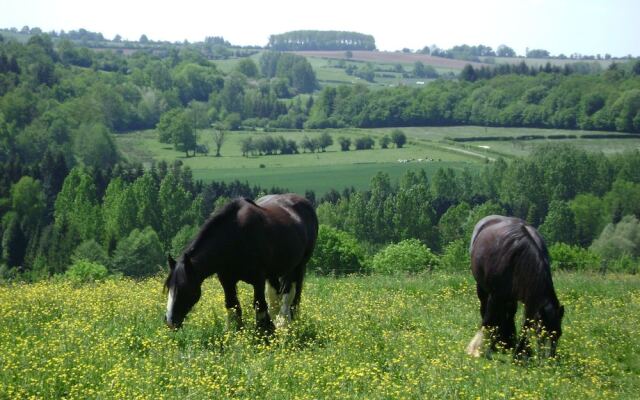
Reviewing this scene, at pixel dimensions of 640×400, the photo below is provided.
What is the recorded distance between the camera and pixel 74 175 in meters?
100

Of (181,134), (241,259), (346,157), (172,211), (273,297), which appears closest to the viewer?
(241,259)

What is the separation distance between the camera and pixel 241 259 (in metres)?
14.3

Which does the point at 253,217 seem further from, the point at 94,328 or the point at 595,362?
the point at 595,362

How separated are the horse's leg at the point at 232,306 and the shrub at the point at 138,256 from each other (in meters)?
62.1

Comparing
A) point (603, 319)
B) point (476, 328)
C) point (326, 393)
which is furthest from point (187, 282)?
point (603, 319)

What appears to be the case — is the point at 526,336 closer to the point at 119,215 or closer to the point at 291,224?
the point at 291,224

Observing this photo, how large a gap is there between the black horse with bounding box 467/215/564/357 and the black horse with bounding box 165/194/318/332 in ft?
11.5

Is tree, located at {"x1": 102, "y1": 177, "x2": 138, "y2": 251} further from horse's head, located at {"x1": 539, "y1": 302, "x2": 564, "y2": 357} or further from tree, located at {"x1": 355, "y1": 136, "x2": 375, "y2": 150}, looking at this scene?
tree, located at {"x1": 355, "y1": 136, "x2": 375, "y2": 150}

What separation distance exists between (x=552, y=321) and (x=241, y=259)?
534cm

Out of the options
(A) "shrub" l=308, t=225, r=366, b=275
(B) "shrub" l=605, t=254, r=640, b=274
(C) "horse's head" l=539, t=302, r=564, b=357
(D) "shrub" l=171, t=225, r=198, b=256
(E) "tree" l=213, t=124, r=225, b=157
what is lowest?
(D) "shrub" l=171, t=225, r=198, b=256

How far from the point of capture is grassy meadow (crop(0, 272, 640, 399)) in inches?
448

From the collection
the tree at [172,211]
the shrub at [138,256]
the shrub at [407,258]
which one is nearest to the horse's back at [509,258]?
the shrub at [407,258]

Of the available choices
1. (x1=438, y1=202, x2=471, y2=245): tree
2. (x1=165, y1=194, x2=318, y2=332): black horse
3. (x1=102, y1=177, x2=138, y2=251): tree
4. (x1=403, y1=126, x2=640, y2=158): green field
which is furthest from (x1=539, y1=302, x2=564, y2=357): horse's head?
(x1=403, y1=126, x2=640, y2=158): green field

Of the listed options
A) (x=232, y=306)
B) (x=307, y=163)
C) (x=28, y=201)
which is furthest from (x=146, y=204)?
(x=232, y=306)
